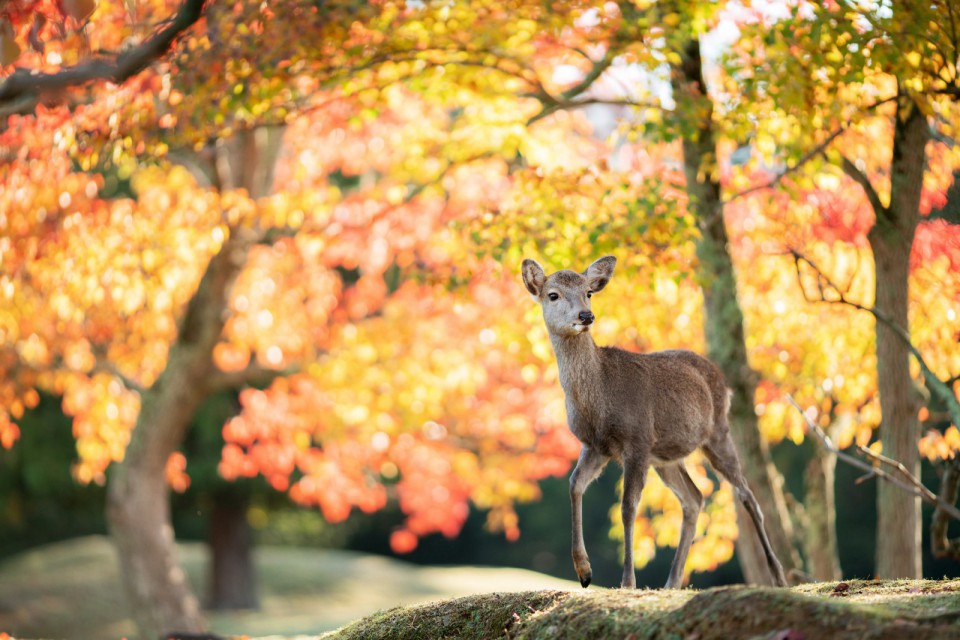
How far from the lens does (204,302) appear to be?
13.2 meters

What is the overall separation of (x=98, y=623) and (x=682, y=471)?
1418 cm

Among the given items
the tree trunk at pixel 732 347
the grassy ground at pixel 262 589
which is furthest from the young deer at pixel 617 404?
the grassy ground at pixel 262 589

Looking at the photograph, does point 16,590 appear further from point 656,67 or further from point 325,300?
point 656,67

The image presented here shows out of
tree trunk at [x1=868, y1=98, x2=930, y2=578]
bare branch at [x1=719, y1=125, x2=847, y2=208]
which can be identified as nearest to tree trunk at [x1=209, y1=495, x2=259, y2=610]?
tree trunk at [x1=868, y1=98, x2=930, y2=578]

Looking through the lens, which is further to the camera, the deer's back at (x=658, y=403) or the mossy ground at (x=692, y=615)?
the deer's back at (x=658, y=403)

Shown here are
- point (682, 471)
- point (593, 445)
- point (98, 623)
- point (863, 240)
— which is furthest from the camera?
point (98, 623)

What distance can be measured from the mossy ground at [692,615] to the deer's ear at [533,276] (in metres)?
1.77

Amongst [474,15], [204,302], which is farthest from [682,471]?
[204,302]

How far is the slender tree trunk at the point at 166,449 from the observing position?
1320 centimetres

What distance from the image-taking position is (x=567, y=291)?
6.04m

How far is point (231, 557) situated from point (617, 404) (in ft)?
51.9

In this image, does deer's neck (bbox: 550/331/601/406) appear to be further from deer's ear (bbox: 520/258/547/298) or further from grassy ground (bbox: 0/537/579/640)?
grassy ground (bbox: 0/537/579/640)

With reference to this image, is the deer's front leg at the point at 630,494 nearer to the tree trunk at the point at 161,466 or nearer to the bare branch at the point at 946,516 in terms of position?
the bare branch at the point at 946,516

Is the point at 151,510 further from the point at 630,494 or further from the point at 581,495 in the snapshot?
the point at 630,494
